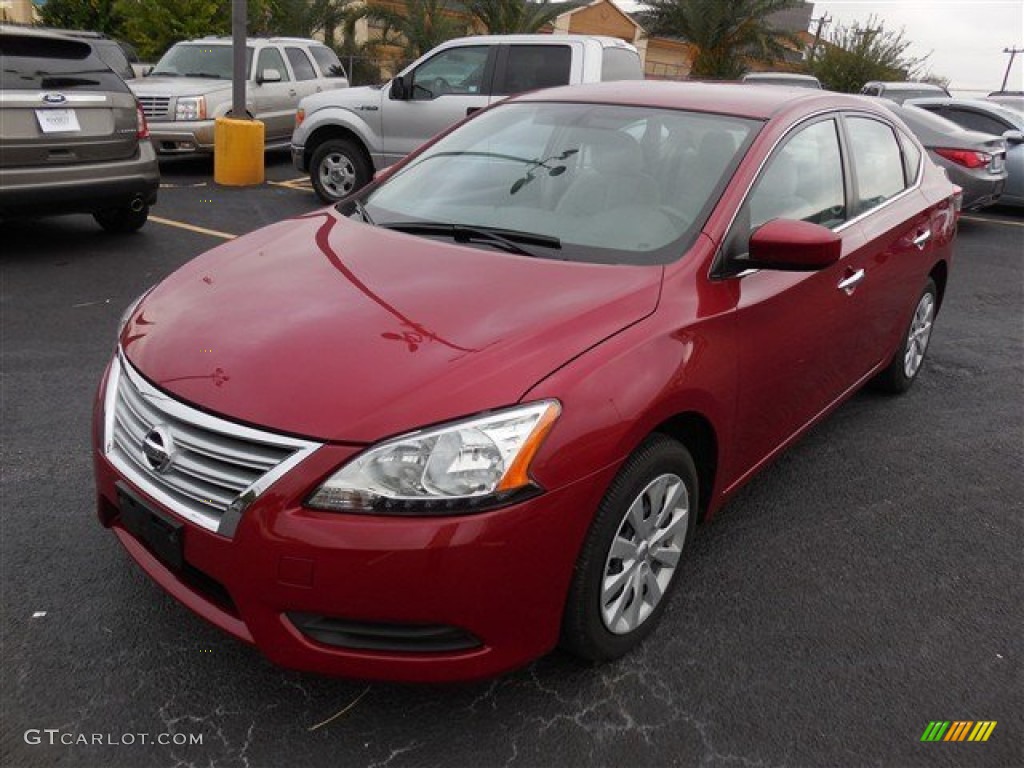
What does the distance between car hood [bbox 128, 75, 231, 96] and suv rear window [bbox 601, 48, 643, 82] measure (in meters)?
5.27

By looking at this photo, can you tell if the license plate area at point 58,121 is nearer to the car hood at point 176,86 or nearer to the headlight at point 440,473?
the car hood at point 176,86

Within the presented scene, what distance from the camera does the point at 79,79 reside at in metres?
6.55

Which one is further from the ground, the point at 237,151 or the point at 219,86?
the point at 219,86

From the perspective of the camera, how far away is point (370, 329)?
2.38 metres

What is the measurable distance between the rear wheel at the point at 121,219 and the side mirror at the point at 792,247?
21.0 ft

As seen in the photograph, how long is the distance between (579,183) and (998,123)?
10.9m

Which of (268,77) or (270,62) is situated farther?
(270,62)

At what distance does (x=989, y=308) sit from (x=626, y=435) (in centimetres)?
617

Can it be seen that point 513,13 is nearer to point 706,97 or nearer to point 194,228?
point 194,228

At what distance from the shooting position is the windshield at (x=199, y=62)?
11.8 m

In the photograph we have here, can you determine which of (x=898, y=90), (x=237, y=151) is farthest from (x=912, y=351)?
(x=898, y=90)

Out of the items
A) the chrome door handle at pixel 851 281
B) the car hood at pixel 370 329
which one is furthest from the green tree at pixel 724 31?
the car hood at pixel 370 329

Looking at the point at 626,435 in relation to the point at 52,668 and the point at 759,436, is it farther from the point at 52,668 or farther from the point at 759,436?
the point at 52,668

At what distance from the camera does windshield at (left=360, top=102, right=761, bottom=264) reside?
2.91 metres
